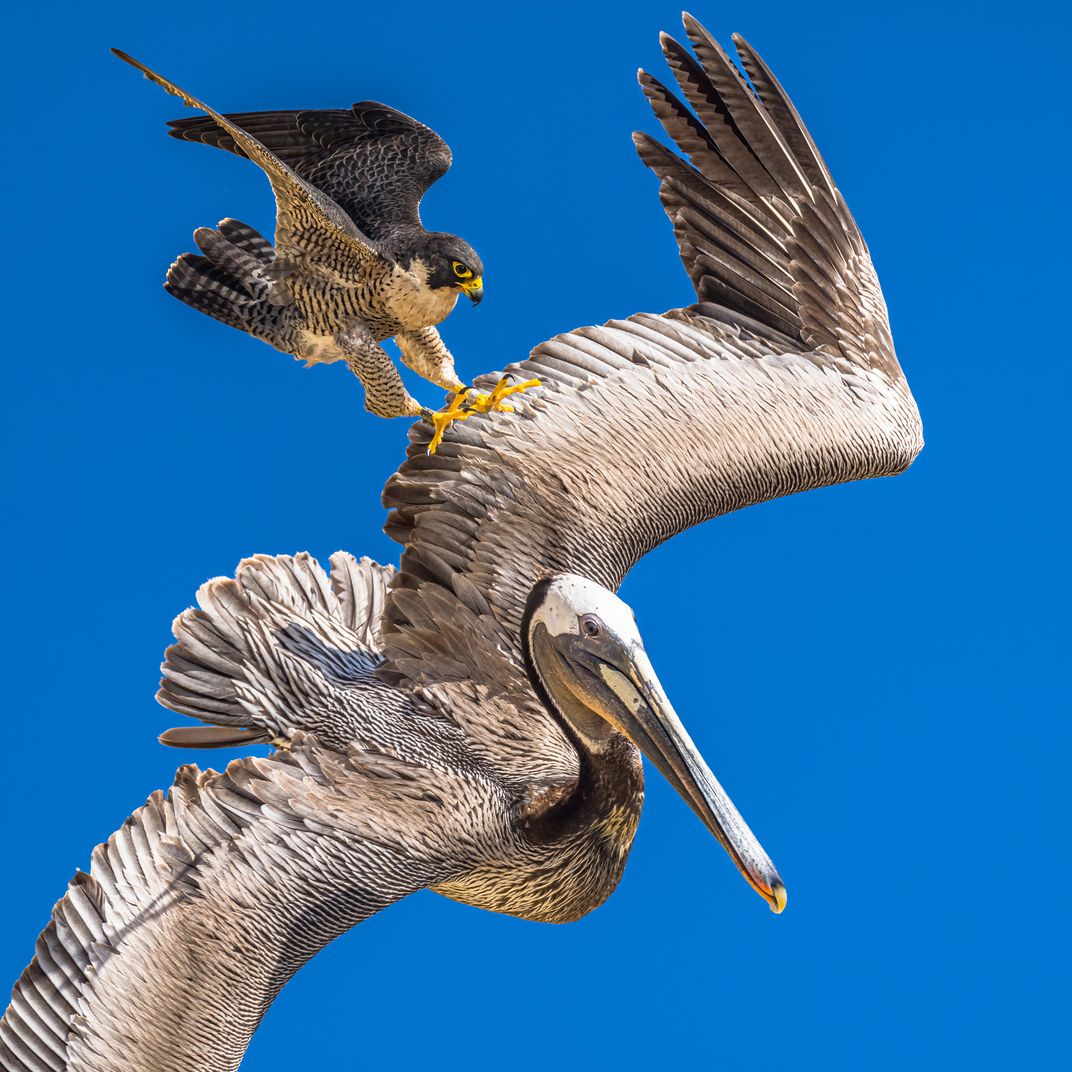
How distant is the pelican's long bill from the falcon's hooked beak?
1.31 meters

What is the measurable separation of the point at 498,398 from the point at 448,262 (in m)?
0.48

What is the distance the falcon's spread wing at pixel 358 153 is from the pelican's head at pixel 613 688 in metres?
1.41

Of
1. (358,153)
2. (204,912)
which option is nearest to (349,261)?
(358,153)

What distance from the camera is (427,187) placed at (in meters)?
6.84

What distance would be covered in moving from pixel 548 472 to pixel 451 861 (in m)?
1.29

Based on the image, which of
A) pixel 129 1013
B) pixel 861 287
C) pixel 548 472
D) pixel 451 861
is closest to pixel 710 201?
pixel 861 287

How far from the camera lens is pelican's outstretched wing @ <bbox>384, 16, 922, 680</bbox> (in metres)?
6.57

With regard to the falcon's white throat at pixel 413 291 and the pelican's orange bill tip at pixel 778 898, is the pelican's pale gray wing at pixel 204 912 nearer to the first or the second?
the pelican's orange bill tip at pixel 778 898

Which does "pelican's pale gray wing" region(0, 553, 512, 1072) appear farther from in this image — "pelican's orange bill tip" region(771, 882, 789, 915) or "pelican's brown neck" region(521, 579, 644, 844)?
"pelican's orange bill tip" region(771, 882, 789, 915)

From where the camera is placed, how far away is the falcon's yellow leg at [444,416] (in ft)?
21.7

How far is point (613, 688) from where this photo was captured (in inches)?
237

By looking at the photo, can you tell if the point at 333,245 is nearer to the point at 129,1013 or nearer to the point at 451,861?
the point at 451,861

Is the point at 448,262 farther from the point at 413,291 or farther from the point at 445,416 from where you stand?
the point at 445,416

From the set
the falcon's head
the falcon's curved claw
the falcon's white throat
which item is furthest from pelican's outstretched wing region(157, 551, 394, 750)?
the falcon's head
